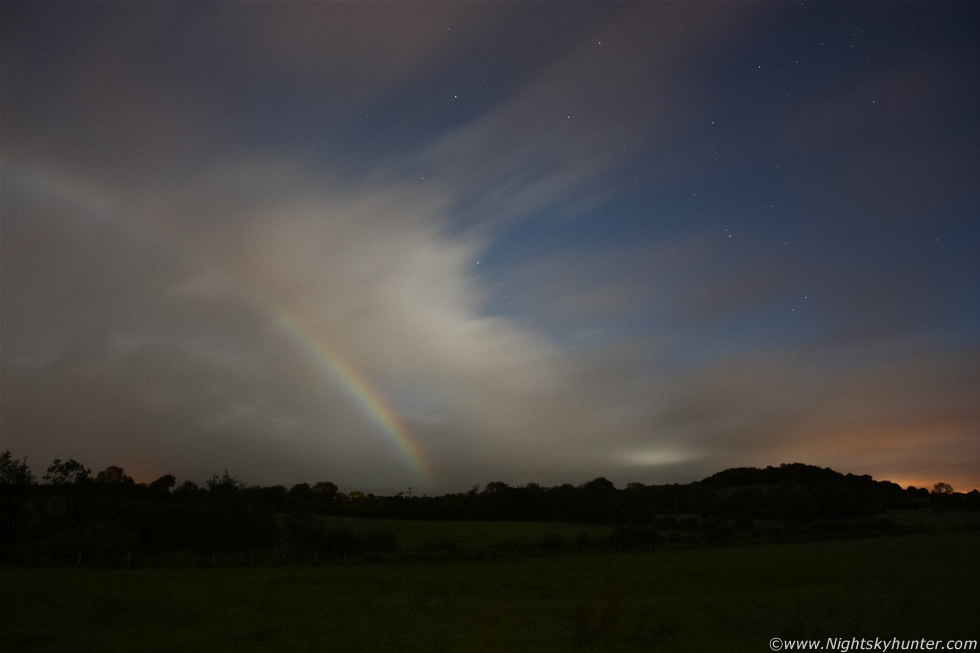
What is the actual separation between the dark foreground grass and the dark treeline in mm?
16333

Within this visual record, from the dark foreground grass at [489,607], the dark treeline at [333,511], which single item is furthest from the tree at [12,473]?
the dark foreground grass at [489,607]

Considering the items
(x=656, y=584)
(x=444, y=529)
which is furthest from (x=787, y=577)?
(x=444, y=529)

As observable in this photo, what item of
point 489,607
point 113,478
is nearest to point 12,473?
point 113,478

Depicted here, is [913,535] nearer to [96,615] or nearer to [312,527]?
[312,527]

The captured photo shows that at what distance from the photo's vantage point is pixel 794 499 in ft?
321

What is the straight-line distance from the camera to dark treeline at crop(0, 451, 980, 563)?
60.6m

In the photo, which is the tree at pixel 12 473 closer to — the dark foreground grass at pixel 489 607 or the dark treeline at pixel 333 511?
the dark treeline at pixel 333 511

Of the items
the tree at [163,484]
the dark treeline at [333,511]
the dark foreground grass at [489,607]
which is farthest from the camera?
the tree at [163,484]

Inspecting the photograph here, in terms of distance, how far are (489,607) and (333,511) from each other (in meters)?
77.5

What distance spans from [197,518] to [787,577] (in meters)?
55.4

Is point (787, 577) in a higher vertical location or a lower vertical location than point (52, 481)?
lower

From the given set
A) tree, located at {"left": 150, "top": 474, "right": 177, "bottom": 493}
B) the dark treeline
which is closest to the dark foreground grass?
the dark treeline

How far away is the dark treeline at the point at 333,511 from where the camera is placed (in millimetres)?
60594

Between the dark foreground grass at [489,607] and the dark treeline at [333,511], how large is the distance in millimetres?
16333
